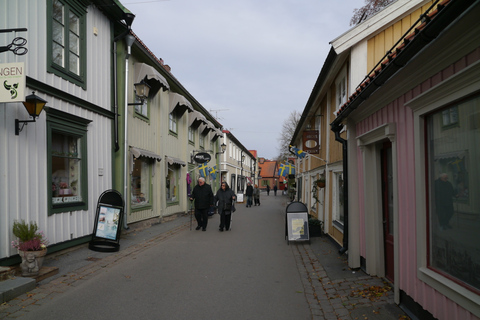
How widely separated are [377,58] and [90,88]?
21.8 ft

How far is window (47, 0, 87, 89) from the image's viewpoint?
7840 millimetres

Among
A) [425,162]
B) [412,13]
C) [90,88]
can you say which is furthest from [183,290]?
[412,13]

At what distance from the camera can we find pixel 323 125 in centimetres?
1291

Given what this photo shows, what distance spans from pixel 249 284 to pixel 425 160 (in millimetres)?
3452

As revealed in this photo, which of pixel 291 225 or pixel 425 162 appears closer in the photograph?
pixel 425 162

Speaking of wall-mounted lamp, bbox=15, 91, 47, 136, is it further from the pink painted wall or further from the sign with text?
the sign with text

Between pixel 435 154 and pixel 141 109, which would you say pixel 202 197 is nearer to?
pixel 141 109

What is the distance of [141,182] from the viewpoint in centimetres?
1355

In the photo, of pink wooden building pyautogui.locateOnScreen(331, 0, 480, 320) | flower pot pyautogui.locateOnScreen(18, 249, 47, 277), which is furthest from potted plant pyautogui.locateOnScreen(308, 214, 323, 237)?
flower pot pyautogui.locateOnScreen(18, 249, 47, 277)

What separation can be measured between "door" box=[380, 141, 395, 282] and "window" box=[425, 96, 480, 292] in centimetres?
189

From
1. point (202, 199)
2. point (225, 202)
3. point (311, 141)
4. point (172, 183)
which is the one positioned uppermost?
point (311, 141)

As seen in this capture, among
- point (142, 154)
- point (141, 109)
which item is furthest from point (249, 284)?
point (141, 109)

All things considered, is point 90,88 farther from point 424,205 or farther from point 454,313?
point 454,313

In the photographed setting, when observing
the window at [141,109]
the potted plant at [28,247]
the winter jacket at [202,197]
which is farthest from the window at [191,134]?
the potted plant at [28,247]
